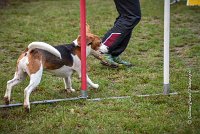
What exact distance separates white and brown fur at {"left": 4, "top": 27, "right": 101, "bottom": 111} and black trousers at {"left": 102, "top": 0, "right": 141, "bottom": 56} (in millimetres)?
813

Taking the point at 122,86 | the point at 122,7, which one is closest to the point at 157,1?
the point at 122,7

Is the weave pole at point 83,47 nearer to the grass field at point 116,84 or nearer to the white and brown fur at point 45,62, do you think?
the grass field at point 116,84

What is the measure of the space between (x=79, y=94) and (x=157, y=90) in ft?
3.11

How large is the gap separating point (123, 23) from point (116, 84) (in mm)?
1056

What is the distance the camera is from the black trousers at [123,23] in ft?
19.5

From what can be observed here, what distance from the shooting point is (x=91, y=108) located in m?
4.46

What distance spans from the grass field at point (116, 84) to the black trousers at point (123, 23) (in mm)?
408

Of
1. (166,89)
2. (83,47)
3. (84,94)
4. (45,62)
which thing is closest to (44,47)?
(45,62)

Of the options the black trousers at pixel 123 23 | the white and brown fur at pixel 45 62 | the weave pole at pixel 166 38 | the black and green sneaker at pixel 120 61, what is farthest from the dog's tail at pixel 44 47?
the black and green sneaker at pixel 120 61

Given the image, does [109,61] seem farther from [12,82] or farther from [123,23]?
[12,82]

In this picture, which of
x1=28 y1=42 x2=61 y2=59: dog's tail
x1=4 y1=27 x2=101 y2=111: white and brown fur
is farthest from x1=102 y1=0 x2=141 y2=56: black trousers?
x1=28 y1=42 x2=61 y2=59: dog's tail

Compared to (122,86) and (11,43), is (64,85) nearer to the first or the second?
(122,86)

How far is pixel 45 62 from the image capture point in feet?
15.0

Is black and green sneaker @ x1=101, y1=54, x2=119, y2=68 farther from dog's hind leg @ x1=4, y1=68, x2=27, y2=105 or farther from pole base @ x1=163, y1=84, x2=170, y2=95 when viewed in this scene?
dog's hind leg @ x1=4, y1=68, x2=27, y2=105
